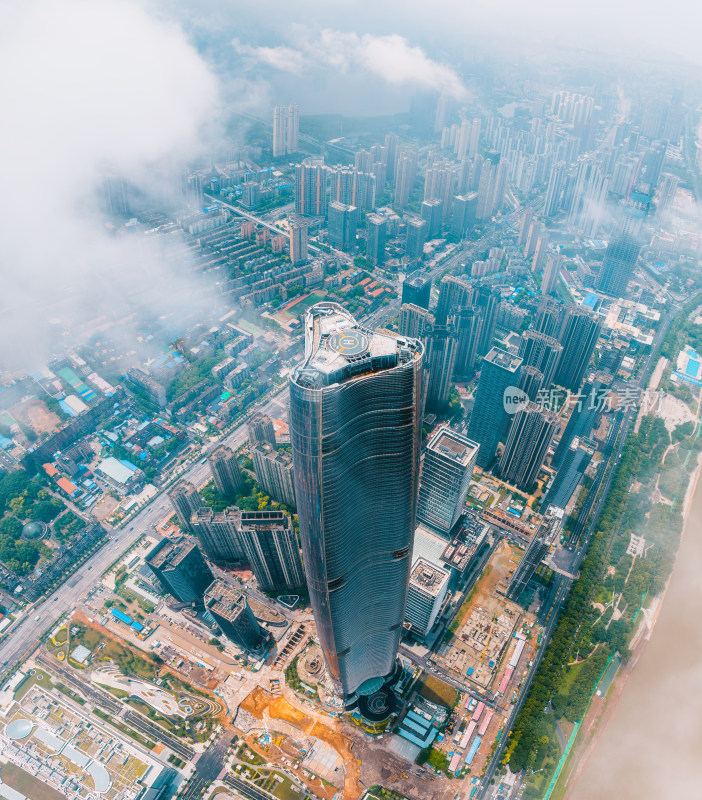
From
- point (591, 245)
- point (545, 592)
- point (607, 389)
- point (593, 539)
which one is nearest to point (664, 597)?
point (593, 539)

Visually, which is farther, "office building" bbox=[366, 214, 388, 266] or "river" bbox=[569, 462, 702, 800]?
→ "office building" bbox=[366, 214, 388, 266]

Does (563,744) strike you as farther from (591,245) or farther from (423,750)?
(591,245)

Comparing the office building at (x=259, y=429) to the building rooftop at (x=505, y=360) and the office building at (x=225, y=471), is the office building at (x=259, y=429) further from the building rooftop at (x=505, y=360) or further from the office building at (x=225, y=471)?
the building rooftop at (x=505, y=360)

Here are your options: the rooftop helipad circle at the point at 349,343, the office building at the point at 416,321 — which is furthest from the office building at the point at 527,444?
the rooftop helipad circle at the point at 349,343

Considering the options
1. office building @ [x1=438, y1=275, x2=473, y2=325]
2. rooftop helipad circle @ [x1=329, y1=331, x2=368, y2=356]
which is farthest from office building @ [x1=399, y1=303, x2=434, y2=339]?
rooftop helipad circle @ [x1=329, y1=331, x2=368, y2=356]

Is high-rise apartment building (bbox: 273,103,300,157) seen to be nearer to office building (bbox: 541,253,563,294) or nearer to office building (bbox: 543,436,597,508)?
office building (bbox: 541,253,563,294)
